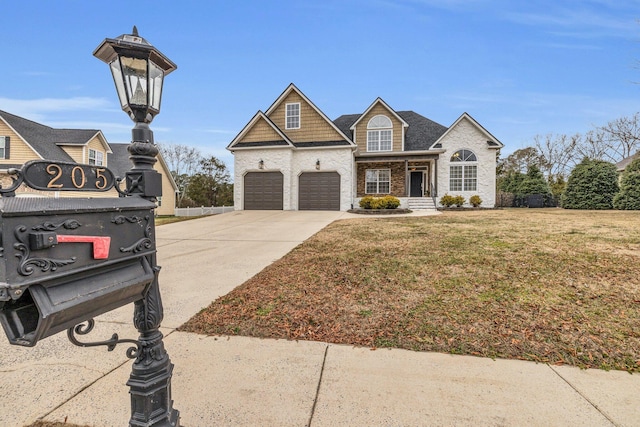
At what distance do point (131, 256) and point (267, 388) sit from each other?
1.41 metres

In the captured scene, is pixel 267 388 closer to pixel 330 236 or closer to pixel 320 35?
pixel 330 236

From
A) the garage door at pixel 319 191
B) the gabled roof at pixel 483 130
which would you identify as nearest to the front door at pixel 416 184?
the gabled roof at pixel 483 130

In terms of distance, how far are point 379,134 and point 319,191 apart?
6303mm

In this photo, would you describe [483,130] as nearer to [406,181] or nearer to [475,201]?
[475,201]

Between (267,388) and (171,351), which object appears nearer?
(267,388)

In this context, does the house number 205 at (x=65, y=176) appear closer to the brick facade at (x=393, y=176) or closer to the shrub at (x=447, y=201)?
the shrub at (x=447, y=201)

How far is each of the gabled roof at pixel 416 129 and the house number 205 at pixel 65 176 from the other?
20.3m

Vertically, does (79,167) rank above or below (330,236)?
above

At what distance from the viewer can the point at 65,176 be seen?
129 centimetres

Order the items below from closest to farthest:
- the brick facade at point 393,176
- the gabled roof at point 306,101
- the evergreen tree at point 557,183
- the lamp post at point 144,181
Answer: the lamp post at point 144,181, the gabled roof at point 306,101, the brick facade at point 393,176, the evergreen tree at point 557,183

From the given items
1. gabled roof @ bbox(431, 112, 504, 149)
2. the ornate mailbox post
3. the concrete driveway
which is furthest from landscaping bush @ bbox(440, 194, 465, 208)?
the ornate mailbox post

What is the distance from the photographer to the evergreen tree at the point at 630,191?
18734 mm

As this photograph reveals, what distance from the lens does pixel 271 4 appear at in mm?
10211

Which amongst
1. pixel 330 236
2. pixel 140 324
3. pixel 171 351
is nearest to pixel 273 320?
pixel 171 351
